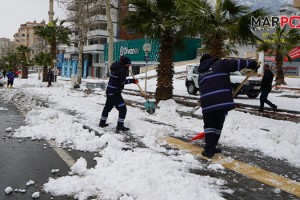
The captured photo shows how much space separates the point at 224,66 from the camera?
17.7 ft

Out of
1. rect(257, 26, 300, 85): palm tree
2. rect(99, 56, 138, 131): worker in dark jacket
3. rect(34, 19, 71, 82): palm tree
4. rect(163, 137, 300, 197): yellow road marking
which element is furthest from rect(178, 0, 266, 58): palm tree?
rect(34, 19, 71, 82): palm tree

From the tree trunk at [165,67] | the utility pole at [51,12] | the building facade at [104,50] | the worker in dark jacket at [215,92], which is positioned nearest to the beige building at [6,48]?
the building facade at [104,50]

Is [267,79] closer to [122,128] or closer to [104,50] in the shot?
[122,128]

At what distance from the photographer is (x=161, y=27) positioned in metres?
12.8

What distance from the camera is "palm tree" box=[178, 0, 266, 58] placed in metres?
11.2

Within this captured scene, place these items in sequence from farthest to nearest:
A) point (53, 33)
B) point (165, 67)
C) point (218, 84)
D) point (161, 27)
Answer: point (53, 33) → point (165, 67) → point (161, 27) → point (218, 84)

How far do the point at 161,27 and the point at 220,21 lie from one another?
2.36 meters

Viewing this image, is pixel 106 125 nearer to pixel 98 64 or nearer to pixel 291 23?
pixel 291 23

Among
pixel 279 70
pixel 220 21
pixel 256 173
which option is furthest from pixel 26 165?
pixel 279 70

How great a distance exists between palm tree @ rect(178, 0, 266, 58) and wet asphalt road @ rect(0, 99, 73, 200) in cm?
714

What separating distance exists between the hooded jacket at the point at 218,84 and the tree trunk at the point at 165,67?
7818 millimetres

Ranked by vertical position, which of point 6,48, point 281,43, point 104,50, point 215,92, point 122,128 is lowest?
point 122,128

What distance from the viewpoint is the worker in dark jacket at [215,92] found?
212 inches

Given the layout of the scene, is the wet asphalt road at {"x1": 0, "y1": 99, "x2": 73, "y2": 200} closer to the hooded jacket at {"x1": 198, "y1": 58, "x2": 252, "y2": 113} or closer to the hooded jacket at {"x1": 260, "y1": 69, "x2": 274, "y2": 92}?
the hooded jacket at {"x1": 198, "y1": 58, "x2": 252, "y2": 113}
